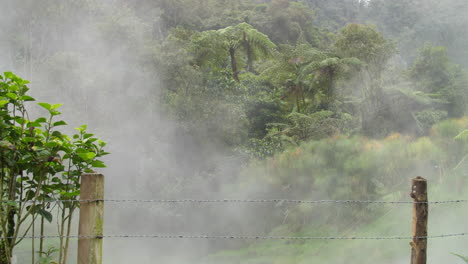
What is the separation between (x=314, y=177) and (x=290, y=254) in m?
1.44

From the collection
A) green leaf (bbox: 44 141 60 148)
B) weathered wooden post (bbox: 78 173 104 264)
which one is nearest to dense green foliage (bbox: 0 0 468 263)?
weathered wooden post (bbox: 78 173 104 264)

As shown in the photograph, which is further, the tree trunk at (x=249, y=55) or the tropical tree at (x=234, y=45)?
the tree trunk at (x=249, y=55)

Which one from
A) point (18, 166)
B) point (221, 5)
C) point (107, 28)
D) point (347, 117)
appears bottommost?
point (18, 166)

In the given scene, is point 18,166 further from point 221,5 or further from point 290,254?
point 221,5

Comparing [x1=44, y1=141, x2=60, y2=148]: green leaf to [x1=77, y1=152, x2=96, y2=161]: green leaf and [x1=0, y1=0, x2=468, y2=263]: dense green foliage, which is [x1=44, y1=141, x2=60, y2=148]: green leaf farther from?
[x1=0, y1=0, x2=468, y2=263]: dense green foliage

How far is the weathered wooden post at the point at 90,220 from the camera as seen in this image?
188 centimetres

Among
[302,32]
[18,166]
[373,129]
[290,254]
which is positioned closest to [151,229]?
[290,254]

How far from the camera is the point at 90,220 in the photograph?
189 centimetres

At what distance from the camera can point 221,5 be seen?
1018 cm

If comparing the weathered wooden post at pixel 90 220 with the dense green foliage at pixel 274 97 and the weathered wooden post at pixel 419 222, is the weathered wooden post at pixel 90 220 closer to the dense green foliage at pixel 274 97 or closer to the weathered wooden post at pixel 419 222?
the weathered wooden post at pixel 419 222

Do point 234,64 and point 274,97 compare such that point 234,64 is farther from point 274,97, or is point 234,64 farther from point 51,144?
point 51,144

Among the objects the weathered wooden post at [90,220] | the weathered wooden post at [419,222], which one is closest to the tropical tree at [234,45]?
the weathered wooden post at [419,222]

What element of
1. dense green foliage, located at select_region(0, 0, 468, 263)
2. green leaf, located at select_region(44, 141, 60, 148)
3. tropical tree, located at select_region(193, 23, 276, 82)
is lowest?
green leaf, located at select_region(44, 141, 60, 148)

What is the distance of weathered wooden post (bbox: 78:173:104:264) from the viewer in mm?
1878
